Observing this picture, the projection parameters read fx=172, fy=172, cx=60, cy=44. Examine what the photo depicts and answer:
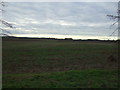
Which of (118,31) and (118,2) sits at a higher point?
(118,2)

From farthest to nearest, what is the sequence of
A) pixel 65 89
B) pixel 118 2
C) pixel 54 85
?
1. pixel 118 2
2. pixel 54 85
3. pixel 65 89

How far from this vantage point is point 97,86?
349 inches

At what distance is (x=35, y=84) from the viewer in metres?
9.39

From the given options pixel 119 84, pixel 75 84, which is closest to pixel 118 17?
pixel 119 84

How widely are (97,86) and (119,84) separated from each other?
146cm

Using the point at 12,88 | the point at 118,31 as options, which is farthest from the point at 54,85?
the point at 118,31

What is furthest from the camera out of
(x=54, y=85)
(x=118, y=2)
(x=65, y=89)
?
(x=118, y=2)

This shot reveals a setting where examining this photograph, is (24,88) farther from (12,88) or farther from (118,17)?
(118,17)

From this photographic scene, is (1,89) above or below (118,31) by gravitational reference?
below

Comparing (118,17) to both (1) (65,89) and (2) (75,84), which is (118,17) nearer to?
(2) (75,84)

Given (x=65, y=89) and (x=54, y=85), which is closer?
(x=65, y=89)

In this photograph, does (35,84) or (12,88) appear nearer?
(12,88)

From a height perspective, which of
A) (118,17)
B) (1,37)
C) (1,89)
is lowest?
(1,89)

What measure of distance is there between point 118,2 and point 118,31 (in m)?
1.85
